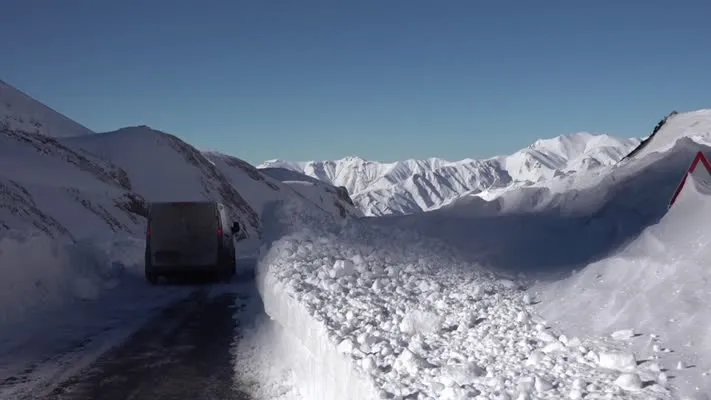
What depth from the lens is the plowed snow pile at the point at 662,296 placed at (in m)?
4.24

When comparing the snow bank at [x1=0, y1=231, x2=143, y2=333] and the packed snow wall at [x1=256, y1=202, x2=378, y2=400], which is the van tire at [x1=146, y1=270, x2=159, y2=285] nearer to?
the snow bank at [x1=0, y1=231, x2=143, y2=333]

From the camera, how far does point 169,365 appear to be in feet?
23.2

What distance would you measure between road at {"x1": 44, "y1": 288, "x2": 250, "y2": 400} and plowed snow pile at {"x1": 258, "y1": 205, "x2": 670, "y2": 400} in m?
0.82

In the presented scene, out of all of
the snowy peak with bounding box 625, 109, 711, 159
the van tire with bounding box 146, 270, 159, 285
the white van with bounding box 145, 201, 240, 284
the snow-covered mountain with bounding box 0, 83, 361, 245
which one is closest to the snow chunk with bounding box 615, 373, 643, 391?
the white van with bounding box 145, 201, 240, 284

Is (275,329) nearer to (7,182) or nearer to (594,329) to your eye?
(594,329)

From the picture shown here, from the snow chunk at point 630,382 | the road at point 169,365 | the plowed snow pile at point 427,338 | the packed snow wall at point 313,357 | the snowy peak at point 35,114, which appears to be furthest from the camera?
the snowy peak at point 35,114

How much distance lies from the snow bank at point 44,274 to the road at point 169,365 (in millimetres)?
2175

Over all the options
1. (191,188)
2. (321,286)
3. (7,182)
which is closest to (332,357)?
(321,286)

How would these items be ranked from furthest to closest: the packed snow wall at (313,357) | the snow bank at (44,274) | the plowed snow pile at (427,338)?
the snow bank at (44,274) → the packed snow wall at (313,357) → the plowed snow pile at (427,338)

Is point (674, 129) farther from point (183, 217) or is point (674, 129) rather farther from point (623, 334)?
point (623, 334)

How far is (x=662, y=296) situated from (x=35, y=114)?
85.2 meters

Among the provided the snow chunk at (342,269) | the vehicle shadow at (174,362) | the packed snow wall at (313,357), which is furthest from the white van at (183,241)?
the snow chunk at (342,269)

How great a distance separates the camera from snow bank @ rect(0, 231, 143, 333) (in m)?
10.1

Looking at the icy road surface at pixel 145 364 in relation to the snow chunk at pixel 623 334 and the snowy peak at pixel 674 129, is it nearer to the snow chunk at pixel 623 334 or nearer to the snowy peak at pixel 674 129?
the snow chunk at pixel 623 334
